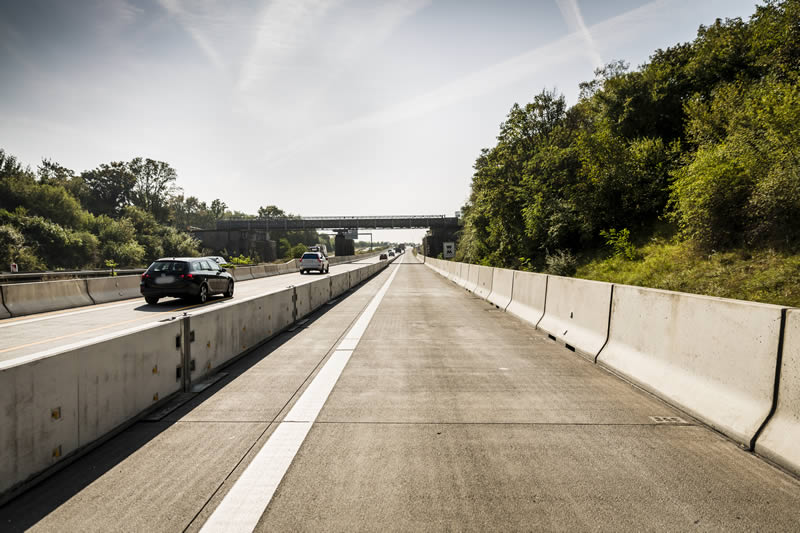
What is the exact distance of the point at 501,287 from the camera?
1480cm

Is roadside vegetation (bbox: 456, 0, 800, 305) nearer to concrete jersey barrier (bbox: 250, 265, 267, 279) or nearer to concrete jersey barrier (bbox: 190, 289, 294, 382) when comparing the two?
concrete jersey barrier (bbox: 190, 289, 294, 382)

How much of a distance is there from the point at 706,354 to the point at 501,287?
10.4 meters

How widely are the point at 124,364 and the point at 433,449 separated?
10.6ft

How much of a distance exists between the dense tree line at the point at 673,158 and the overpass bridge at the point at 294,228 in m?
47.9

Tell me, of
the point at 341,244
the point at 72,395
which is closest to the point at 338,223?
the point at 341,244

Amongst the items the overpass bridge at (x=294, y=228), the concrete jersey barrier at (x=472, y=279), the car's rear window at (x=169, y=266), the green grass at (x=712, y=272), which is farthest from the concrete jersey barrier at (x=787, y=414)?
the overpass bridge at (x=294, y=228)

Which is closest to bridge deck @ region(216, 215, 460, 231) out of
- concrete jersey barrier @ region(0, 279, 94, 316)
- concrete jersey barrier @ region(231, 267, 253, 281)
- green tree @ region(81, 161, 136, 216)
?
green tree @ region(81, 161, 136, 216)

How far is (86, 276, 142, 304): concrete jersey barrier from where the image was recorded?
16212 mm

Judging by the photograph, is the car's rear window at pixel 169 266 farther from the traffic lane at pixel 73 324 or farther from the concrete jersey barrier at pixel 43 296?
the concrete jersey barrier at pixel 43 296

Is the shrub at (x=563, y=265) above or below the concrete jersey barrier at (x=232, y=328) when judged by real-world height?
above

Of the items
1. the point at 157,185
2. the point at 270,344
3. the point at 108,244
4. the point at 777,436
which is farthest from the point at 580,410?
the point at 157,185

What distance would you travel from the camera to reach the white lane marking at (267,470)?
2.63 meters

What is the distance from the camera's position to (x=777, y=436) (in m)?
3.48

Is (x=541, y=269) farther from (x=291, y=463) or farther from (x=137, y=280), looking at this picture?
(x=291, y=463)
